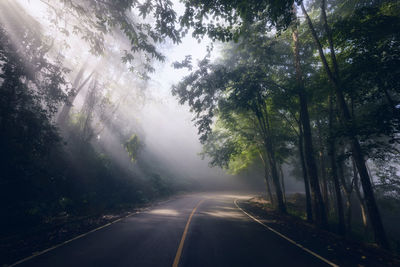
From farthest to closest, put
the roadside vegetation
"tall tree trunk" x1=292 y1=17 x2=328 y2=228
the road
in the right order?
"tall tree trunk" x1=292 y1=17 x2=328 y2=228 → the roadside vegetation → the road

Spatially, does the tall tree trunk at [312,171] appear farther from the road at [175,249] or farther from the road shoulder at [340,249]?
the road at [175,249]

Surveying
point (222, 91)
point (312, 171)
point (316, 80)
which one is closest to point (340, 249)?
point (312, 171)

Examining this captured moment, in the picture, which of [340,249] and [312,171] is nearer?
[340,249]

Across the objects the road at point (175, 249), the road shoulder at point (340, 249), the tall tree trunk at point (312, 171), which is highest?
the tall tree trunk at point (312, 171)

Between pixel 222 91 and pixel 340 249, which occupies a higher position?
pixel 222 91

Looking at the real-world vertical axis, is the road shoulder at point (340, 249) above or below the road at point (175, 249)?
below

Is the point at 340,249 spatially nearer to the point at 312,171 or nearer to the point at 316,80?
the point at 312,171

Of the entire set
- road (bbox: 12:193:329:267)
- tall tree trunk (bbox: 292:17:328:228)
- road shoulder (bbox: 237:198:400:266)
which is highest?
tall tree trunk (bbox: 292:17:328:228)

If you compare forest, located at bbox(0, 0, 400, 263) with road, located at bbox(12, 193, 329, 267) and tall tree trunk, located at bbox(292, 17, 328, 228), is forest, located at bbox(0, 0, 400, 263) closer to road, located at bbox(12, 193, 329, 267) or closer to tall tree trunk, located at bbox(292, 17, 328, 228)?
tall tree trunk, located at bbox(292, 17, 328, 228)

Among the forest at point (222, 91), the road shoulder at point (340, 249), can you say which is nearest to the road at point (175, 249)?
the road shoulder at point (340, 249)

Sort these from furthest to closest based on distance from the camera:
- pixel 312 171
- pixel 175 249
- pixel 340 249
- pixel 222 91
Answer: pixel 222 91, pixel 312 171, pixel 340 249, pixel 175 249

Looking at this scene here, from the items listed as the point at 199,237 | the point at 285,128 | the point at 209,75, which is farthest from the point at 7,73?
the point at 285,128

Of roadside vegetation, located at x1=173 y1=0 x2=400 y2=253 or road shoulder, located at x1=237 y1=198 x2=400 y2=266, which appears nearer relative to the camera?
road shoulder, located at x1=237 y1=198 x2=400 y2=266

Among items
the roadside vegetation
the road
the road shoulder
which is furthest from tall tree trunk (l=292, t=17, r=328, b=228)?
the road
